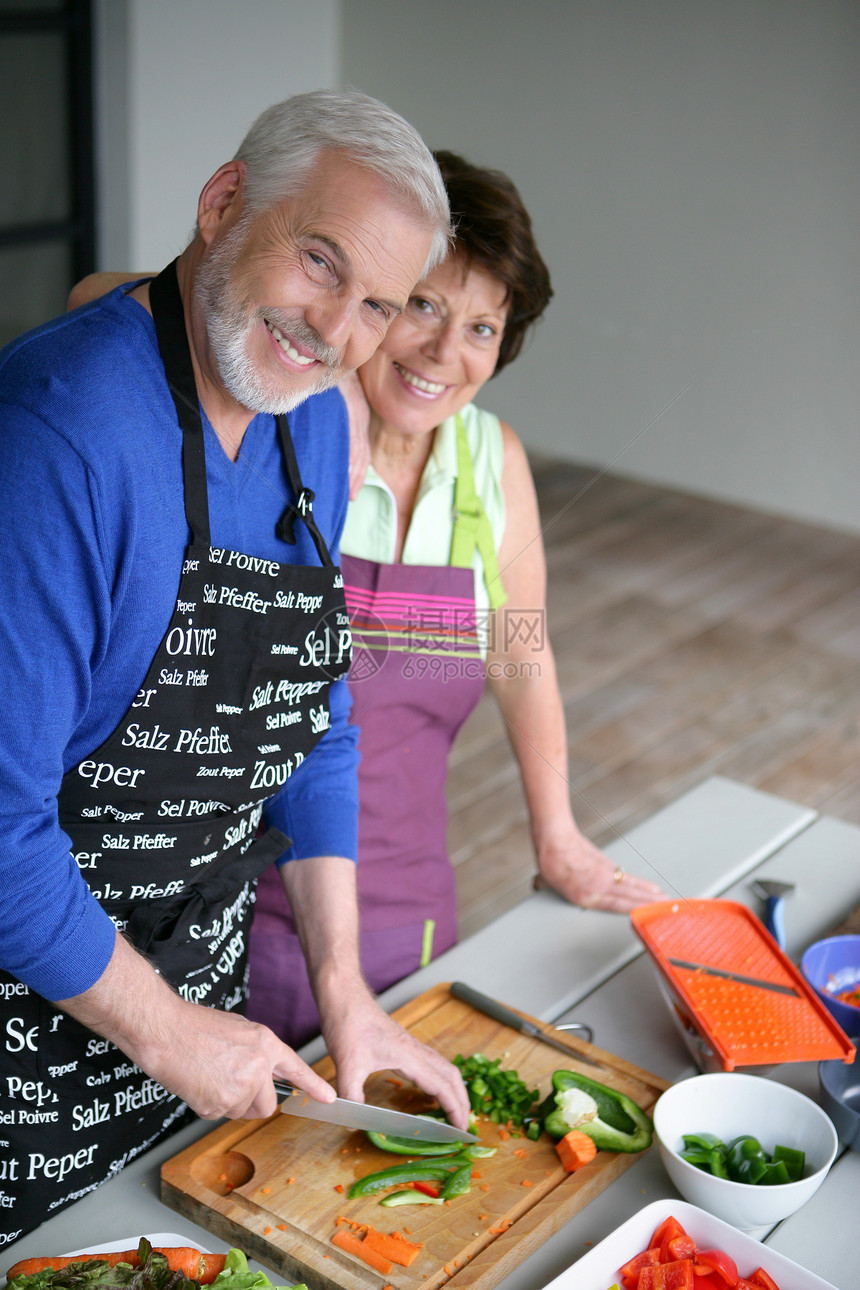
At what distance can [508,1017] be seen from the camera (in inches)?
45.9

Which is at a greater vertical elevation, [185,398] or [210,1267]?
[185,398]

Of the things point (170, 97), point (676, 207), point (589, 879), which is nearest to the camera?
point (589, 879)

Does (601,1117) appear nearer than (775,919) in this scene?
Yes

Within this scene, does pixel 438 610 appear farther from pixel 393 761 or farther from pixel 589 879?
pixel 589 879

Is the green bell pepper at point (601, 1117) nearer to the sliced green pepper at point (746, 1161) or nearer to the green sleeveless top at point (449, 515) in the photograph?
the sliced green pepper at point (746, 1161)

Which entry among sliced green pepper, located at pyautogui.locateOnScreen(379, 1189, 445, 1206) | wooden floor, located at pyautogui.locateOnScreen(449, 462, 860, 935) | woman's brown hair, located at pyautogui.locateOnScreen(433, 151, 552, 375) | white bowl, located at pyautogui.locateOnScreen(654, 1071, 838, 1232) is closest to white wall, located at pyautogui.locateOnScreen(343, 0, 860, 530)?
woman's brown hair, located at pyautogui.locateOnScreen(433, 151, 552, 375)

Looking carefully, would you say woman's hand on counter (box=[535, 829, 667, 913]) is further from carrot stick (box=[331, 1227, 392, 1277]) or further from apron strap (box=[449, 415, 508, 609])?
carrot stick (box=[331, 1227, 392, 1277])

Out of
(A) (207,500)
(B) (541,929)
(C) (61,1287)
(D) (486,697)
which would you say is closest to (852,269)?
(D) (486,697)

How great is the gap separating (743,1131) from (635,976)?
0.29 meters

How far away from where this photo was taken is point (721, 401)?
2.97m

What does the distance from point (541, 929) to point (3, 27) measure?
11.3 ft

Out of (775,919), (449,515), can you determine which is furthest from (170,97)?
(775,919)

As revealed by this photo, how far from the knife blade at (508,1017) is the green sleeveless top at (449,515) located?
0.50 meters

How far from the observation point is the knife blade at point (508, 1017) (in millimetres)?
1133
